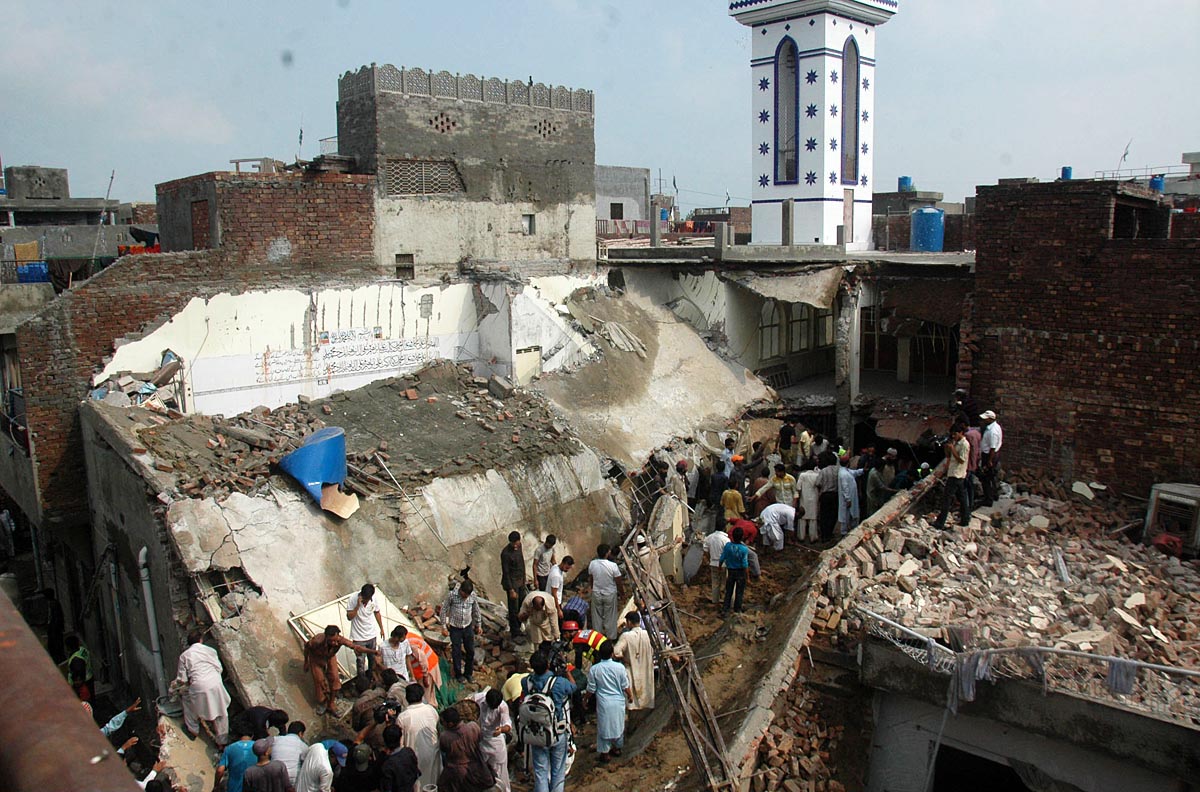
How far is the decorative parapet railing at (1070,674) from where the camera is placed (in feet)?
24.4

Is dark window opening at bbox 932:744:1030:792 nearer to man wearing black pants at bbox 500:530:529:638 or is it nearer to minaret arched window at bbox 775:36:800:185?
man wearing black pants at bbox 500:530:529:638

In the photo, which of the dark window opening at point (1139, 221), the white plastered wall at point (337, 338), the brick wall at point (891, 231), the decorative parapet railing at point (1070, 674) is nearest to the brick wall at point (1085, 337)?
the dark window opening at point (1139, 221)

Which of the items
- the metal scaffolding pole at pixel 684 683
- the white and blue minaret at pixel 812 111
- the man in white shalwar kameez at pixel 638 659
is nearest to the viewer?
the metal scaffolding pole at pixel 684 683

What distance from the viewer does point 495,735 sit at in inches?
269

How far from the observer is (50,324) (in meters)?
10.9

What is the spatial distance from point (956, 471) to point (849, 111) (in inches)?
647

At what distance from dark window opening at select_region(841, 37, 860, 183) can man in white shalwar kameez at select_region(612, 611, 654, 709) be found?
755 inches

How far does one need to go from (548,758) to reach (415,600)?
3.75 meters

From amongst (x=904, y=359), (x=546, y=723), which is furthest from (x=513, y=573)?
(x=904, y=359)

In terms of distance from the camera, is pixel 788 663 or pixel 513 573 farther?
pixel 513 573

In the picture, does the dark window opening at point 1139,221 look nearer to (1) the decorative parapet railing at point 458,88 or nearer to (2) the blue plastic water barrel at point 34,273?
(1) the decorative parapet railing at point 458,88

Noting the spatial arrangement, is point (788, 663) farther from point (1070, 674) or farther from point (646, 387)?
point (646, 387)

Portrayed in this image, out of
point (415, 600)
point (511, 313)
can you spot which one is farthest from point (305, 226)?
point (415, 600)

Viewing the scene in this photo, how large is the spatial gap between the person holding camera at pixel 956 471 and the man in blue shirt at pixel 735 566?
2.56 metres
